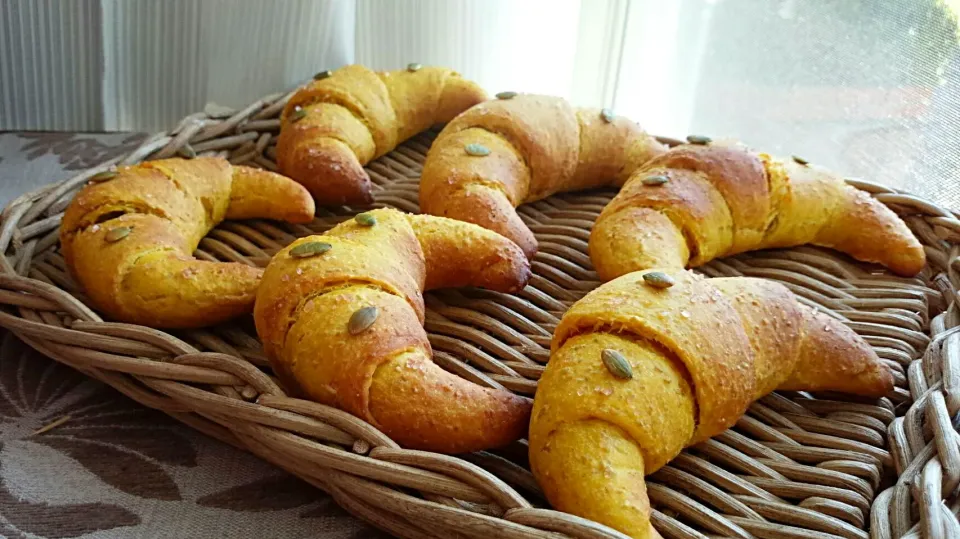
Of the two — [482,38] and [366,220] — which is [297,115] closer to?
[366,220]

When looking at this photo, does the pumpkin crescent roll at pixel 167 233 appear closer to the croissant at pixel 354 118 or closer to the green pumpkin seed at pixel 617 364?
the croissant at pixel 354 118

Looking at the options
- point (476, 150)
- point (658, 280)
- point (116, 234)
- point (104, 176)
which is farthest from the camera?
point (476, 150)

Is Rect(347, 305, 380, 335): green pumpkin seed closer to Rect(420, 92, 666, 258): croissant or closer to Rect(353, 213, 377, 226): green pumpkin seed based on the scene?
Rect(353, 213, 377, 226): green pumpkin seed

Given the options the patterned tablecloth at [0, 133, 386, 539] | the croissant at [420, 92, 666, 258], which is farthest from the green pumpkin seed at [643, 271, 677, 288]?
the patterned tablecloth at [0, 133, 386, 539]

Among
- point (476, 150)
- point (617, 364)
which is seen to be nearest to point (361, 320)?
point (617, 364)

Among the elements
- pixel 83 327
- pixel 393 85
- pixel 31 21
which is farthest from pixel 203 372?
pixel 31 21

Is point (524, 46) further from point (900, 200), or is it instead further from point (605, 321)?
point (605, 321)

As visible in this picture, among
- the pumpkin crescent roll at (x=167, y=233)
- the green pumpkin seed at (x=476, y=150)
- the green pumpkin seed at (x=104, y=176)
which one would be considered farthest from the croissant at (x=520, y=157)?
the green pumpkin seed at (x=104, y=176)
